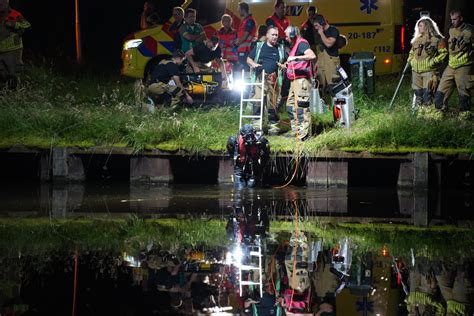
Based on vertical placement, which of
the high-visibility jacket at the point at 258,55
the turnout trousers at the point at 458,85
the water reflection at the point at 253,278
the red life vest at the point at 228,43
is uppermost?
the red life vest at the point at 228,43

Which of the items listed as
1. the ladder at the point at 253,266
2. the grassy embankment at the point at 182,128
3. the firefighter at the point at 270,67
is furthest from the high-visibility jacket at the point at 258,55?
the ladder at the point at 253,266

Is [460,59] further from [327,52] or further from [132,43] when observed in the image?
[132,43]

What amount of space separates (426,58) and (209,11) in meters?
6.19

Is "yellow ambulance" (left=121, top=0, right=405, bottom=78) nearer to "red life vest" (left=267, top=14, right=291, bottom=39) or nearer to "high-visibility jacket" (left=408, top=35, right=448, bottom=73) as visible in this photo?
"red life vest" (left=267, top=14, right=291, bottom=39)

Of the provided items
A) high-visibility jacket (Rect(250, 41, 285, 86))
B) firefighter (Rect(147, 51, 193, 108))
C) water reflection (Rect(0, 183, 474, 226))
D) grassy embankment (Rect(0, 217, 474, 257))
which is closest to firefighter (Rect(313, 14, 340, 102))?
high-visibility jacket (Rect(250, 41, 285, 86))

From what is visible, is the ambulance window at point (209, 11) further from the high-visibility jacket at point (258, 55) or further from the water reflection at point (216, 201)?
the water reflection at point (216, 201)

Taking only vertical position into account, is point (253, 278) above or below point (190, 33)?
below

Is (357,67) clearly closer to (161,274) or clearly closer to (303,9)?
(303,9)

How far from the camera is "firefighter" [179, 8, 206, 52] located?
20.7 metres

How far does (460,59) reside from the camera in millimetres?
17219

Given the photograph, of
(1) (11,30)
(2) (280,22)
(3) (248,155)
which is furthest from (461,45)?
(1) (11,30)

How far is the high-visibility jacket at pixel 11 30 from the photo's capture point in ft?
65.7

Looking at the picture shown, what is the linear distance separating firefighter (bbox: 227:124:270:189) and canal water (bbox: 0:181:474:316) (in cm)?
72

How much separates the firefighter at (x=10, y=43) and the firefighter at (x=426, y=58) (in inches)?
290
